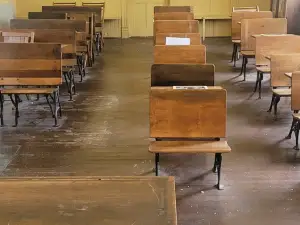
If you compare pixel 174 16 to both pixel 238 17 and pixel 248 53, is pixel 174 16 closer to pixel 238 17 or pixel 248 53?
pixel 238 17

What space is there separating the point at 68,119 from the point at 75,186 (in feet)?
13.8

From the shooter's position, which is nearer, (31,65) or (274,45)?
(31,65)

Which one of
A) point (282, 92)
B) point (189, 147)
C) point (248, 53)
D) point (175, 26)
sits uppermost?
point (175, 26)

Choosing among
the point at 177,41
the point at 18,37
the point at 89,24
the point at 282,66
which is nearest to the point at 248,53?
the point at 177,41

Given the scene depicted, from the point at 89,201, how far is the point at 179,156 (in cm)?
307

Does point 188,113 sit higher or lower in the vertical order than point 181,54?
lower

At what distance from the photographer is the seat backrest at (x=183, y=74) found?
4527 mm

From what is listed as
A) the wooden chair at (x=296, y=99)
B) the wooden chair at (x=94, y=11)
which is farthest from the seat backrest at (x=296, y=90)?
the wooden chair at (x=94, y=11)

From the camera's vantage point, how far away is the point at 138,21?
519 inches

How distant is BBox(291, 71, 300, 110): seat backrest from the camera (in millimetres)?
4848

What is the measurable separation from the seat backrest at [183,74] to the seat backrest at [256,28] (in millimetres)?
3764

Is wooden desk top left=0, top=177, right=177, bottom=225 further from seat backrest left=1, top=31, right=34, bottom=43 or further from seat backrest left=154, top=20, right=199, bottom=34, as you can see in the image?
seat backrest left=154, top=20, right=199, bottom=34

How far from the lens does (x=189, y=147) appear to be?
397 centimetres

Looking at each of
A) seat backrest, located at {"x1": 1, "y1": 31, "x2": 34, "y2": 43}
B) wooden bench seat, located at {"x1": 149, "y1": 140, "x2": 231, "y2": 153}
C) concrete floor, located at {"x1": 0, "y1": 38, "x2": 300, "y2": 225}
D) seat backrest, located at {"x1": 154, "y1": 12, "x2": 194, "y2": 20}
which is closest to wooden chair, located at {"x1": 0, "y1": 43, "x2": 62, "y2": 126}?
concrete floor, located at {"x1": 0, "y1": 38, "x2": 300, "y2": 225}
